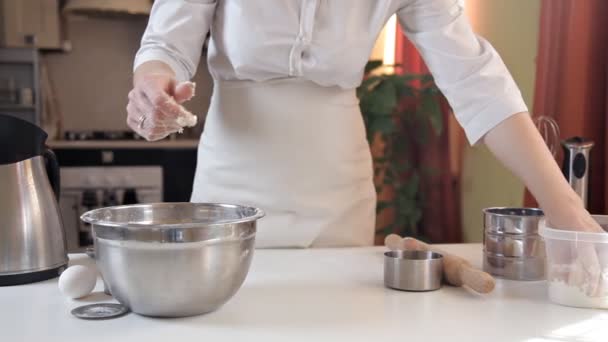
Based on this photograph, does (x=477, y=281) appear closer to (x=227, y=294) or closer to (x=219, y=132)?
(x=227, y=294)

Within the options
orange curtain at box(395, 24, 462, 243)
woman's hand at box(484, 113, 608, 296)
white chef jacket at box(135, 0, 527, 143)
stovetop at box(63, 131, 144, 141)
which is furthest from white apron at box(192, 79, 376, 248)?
stovetop at box(63, 131, 144, 141)

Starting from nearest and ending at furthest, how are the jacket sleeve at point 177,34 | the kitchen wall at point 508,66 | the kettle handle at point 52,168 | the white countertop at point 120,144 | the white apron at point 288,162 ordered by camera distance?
the kettle handle at point 52,168 < the jacket sleeve at point 177,34 < the white apron at point 288,162 < the kitchen wall at point 508,66 < the white countertop at point 120,144

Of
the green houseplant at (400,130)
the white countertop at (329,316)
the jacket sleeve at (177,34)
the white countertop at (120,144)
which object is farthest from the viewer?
the white countertop at (120,144)

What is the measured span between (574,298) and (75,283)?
1.98ft

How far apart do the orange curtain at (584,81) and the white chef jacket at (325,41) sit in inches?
20.2

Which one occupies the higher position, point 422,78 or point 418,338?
point 422,78

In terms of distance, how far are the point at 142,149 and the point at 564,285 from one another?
96.4 inches

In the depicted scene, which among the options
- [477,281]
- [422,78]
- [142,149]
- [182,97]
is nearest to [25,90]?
[142,149]

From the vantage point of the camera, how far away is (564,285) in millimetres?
792

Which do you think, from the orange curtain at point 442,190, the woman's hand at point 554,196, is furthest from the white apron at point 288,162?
the orange curtain at point 442,190

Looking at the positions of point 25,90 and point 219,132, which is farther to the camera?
point 25,90

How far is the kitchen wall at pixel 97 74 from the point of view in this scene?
3541mm

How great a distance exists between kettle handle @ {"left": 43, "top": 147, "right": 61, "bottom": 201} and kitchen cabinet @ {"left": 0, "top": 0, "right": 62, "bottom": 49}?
2473mm

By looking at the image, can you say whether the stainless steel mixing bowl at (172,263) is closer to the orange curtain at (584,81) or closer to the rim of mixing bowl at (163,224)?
the rim of mixing bowl at (163,224)
